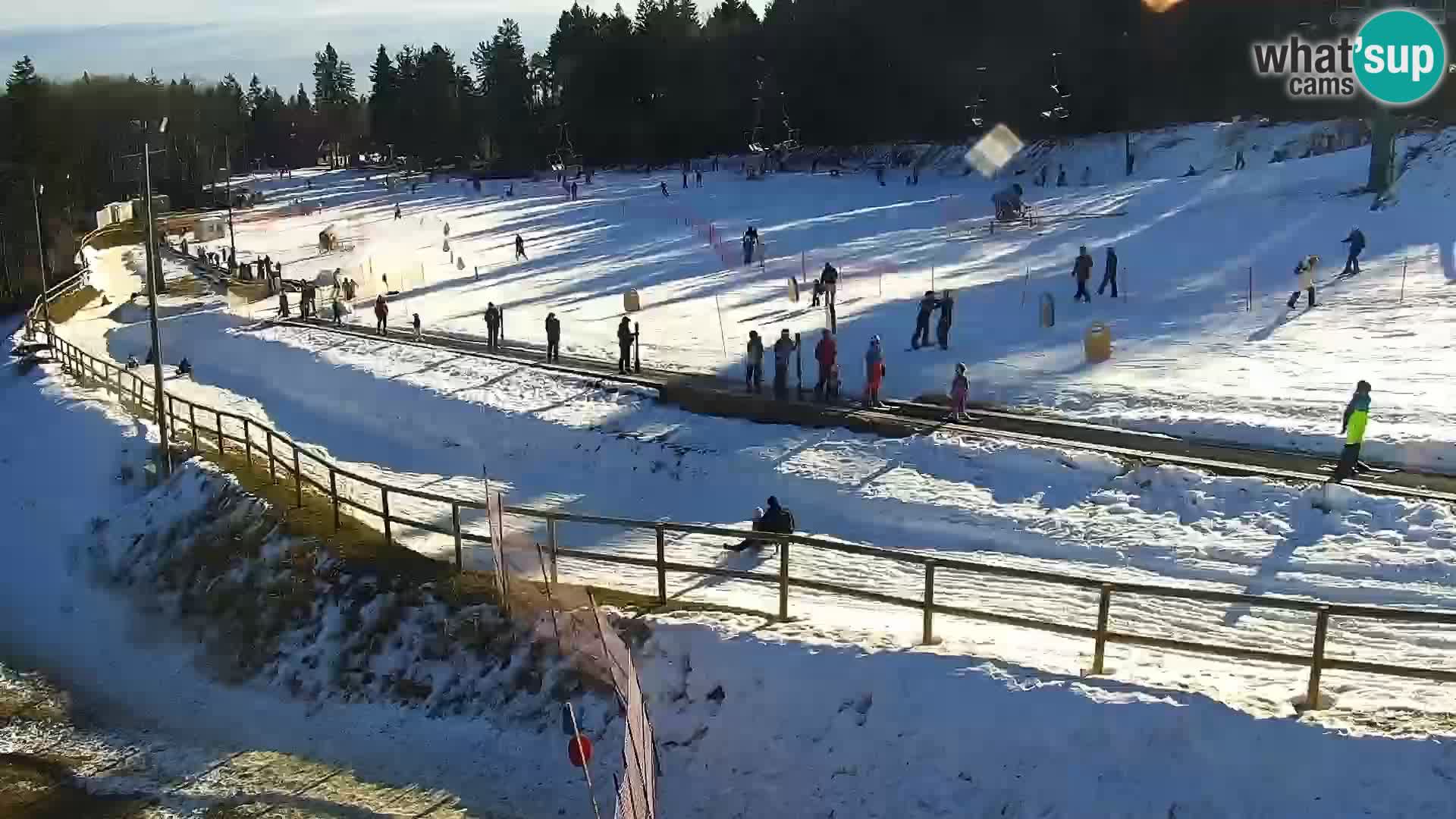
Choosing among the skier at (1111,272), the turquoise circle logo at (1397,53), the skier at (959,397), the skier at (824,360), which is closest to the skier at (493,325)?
the skier at (824,360)

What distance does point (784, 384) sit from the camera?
24.1 meters

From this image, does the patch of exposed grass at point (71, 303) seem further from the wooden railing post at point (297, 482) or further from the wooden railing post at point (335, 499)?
the wooden railing post at point (335, 499)

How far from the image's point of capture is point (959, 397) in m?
21.6

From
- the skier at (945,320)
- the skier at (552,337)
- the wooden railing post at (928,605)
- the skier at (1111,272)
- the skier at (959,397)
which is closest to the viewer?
the wooden railing post at (928,605)

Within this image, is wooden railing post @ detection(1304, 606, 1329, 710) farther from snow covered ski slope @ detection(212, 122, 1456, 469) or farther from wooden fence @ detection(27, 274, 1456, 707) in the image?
snow covered ski slope @ detection(212, 122, 1456, 469)

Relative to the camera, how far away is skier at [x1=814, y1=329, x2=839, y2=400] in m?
23.4

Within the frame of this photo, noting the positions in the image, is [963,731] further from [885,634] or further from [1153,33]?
[1153,33]

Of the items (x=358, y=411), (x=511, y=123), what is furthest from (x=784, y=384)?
(x=511, y=123)

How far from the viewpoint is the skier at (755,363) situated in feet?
81.3

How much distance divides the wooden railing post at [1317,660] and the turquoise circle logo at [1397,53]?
36418mm

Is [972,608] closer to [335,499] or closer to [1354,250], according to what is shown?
[335,499]

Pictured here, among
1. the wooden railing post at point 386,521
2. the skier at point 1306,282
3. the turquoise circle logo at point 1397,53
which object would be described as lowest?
the wooden railing post at point 386,521

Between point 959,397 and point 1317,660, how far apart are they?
1245cm

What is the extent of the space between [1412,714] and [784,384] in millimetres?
15657
